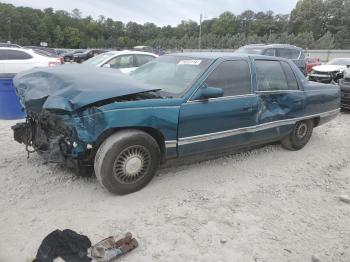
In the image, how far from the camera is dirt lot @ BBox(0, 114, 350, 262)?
321 cm

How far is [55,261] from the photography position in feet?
9.57

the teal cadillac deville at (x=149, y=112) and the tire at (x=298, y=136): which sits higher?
the teal cadillac deville at (x=149, y=112)

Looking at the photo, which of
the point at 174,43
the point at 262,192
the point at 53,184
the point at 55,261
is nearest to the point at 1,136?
the point at 53,184

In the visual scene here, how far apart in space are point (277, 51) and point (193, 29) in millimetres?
105166

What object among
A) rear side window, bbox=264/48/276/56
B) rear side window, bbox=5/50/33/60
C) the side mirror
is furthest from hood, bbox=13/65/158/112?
rear side window, bbox=264/48/276/56

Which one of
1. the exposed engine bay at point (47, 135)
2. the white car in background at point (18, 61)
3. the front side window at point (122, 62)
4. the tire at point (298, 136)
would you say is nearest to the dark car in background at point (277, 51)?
the front side window at point (122, 62)

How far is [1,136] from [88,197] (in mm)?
3070

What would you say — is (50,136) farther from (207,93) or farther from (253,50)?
(253,50)

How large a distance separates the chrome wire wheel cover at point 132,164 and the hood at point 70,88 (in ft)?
2.12

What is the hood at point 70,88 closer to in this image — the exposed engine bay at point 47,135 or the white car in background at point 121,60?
the exposed engine bay at point 47,135

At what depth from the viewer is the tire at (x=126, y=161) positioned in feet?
12.6

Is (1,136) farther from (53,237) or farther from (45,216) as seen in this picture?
(53,237)

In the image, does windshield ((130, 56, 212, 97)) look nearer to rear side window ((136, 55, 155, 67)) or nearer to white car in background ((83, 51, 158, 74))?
white car in background ((83, 51, 158, 74))

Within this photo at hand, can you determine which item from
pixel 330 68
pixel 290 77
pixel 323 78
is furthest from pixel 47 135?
pixel 330 68
